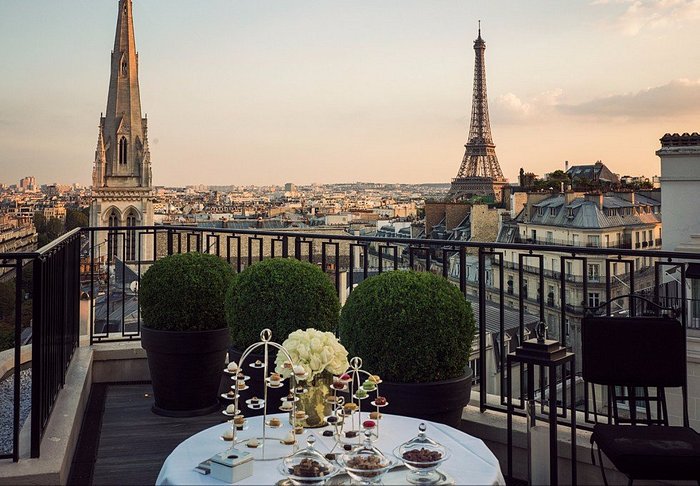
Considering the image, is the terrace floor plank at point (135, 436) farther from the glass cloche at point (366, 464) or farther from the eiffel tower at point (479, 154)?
the eiffel tower at point (479, 154)

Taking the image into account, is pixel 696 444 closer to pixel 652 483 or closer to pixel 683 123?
pixel 652 483

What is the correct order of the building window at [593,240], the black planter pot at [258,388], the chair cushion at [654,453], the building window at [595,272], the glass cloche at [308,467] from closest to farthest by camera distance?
the glass cloche at [308,467]
the chair cushion at [654,453]
the black planter pot at [258,388]
the building window at [595,272]
the building window at [593,240]

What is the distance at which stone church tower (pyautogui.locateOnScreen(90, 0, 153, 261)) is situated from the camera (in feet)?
241

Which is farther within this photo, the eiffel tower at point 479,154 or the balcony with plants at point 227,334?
the eiffel tower at point 479,154

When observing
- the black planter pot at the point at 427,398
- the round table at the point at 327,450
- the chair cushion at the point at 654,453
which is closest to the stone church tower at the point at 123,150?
the black planter pot at the point at 427,398

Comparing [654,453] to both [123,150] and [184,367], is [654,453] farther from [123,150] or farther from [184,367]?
[123,150]

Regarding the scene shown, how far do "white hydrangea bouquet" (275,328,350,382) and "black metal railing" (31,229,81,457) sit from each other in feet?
5.43

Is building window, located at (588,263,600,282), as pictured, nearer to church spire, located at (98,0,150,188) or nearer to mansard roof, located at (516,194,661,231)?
mansard roof, located at (516,194,661,231)

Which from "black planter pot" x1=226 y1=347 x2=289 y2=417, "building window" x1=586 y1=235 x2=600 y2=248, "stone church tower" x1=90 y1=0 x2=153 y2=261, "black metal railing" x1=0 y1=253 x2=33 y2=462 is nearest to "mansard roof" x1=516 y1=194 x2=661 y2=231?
"building window" x1=586 y1=235 x2=600 y2=248

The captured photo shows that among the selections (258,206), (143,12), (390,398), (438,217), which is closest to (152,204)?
(258,206)

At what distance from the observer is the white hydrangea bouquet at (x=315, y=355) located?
261cm

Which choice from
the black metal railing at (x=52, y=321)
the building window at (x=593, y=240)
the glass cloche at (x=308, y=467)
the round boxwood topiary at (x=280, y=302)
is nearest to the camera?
the glass cloche at (x=308, y=467)

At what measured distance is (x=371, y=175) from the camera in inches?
3588

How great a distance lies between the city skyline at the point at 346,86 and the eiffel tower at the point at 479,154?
93.3 inches
